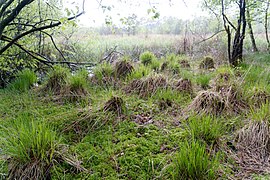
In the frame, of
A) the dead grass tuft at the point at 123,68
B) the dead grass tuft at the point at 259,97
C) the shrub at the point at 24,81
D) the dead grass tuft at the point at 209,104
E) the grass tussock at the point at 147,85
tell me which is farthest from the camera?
the dead grass tuft at the point at 123,68

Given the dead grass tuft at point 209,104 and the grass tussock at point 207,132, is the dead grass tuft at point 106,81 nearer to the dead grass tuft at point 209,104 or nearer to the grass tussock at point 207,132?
the dead grass tuft at point 209,104

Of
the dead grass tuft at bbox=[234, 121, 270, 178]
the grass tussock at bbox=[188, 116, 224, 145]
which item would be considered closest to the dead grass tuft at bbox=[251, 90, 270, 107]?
the dead grass tuft at bbox=[234, 121, 270, 178]

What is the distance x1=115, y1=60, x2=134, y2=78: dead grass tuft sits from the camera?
4.03 m

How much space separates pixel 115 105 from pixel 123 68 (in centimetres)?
174

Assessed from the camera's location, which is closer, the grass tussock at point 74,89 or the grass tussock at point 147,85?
the grass tussock at point 74,89

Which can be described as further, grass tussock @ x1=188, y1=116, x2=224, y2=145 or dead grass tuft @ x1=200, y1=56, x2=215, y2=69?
dead grass tuft @ x1=200, y1=56, x2=215, y2=69

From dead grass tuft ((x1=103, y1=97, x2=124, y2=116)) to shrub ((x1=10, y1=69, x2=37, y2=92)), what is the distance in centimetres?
162

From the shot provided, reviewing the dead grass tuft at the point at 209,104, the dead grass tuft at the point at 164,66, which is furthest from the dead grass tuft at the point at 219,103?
the dead grass tuft at the point at 164,66

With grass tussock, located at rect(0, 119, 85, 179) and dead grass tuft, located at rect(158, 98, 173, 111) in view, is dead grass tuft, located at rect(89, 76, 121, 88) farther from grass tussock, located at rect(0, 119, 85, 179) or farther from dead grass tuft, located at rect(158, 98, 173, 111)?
grass tussock, located at rect(0, 119, 85, 179)

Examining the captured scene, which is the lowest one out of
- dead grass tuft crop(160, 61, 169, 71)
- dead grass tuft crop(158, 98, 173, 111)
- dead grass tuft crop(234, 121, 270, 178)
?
dead grass tuft crop(234, 121, 270, 178)

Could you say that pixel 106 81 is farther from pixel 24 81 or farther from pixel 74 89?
pixel 24 81

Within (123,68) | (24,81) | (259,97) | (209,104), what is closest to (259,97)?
(259,97)

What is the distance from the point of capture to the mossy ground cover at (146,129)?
60.1 inches

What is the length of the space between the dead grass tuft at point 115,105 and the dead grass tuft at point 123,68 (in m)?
1.60
